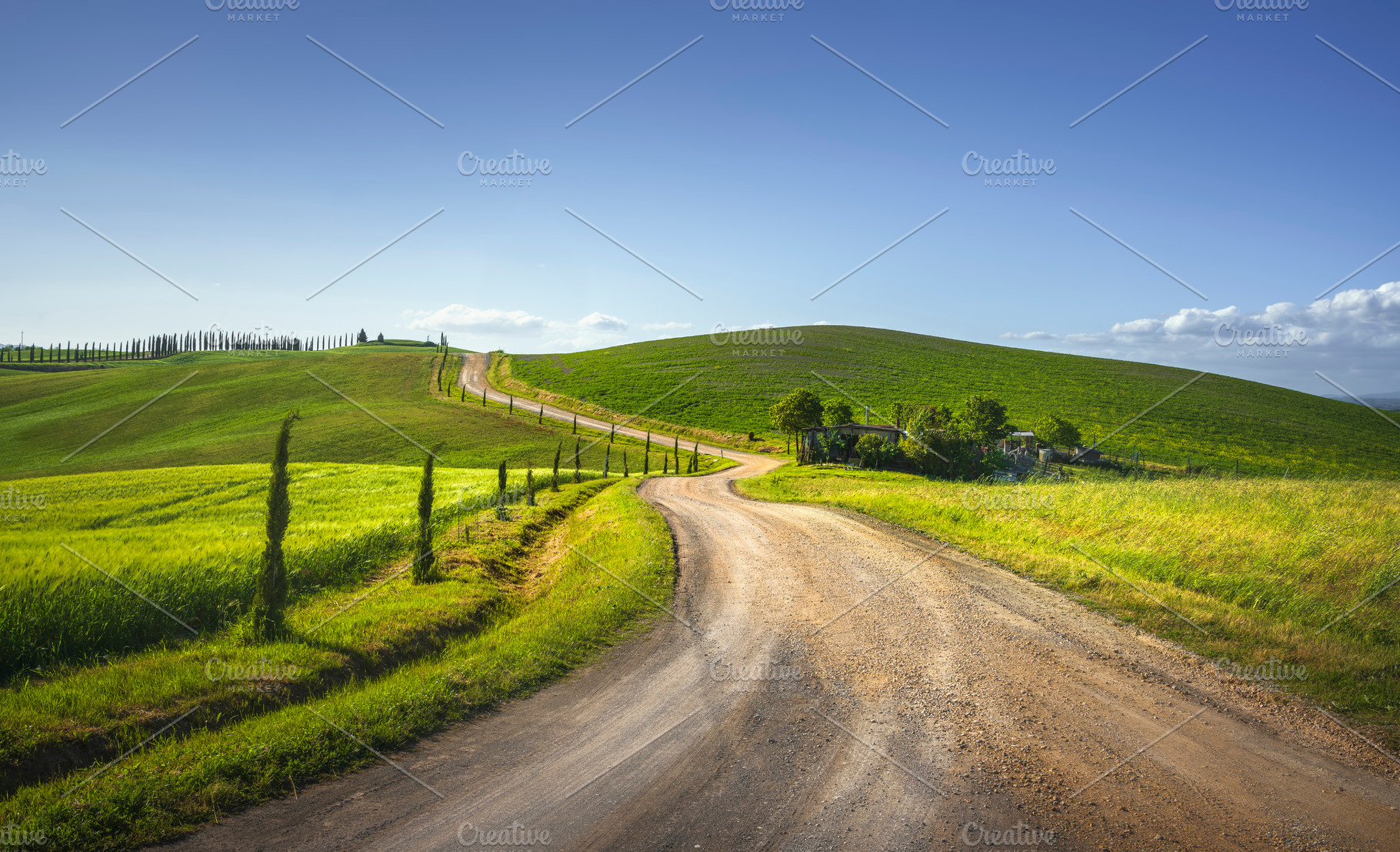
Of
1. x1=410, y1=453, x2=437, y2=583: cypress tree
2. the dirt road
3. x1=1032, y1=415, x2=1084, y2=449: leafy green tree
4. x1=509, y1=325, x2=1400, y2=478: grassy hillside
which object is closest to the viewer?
the dirt road

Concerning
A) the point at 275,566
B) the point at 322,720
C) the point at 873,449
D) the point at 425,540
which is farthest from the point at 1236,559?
the point at 873,449

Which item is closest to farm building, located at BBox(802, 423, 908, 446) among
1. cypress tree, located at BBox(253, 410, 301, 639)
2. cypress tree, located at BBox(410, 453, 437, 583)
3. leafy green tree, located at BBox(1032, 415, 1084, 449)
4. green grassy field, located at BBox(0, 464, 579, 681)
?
leafy green tree, located at BBox(1032, 415, 1084, 449)

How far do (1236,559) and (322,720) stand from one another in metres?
Result: 16.6

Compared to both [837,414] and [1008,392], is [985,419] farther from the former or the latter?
[1008,392]

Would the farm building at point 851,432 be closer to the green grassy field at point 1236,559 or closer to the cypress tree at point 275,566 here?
the green grassy field at point 1236,559

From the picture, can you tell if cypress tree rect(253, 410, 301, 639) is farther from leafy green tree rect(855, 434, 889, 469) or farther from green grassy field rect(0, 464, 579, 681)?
leafy green tree rect(855, 434, 889, 469)

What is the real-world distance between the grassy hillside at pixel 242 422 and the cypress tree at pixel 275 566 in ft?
137

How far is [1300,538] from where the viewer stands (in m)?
12.7

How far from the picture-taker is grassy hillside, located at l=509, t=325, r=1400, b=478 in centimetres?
7212

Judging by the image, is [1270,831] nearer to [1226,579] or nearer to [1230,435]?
[1226,579]

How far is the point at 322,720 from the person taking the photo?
21.4ft

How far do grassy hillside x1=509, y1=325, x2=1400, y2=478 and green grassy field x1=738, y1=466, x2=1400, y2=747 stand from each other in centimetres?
5549

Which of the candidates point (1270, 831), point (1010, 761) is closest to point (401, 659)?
point (1010, 761)

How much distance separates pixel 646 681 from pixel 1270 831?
21.1ft
